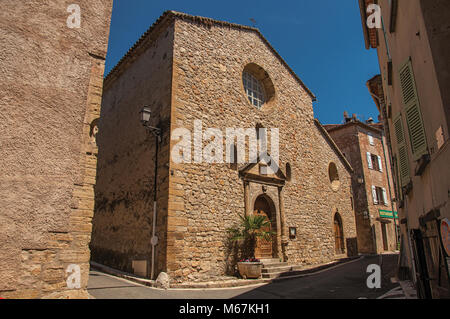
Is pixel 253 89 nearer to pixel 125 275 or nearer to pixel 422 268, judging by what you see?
pixel 125 275

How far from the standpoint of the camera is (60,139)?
4.47 meters

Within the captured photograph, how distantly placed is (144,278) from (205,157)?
3625 mm

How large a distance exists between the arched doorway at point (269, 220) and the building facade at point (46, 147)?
20.4 ft

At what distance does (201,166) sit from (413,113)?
5.41 metres

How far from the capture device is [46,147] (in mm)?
4316

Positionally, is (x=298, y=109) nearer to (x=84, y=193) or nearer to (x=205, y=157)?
(x=205, y=157)

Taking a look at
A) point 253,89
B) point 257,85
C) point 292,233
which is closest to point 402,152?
point 292,233

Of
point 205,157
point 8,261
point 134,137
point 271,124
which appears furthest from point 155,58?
point 8,261

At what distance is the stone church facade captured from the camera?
7773 millimetres

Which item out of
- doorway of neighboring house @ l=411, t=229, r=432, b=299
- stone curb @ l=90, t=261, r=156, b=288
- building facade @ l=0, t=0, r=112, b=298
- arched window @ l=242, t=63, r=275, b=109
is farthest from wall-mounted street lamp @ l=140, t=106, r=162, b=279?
doorway of neighboring house @ l=411, t=229, r=432, b=299

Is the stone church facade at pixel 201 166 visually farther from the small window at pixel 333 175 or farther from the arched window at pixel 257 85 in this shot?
the small window at pixel 333 175

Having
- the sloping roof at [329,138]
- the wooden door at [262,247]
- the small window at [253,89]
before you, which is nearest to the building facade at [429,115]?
the wooden door at [262,247]

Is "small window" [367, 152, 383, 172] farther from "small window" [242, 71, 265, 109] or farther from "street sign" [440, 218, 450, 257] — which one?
"street sign" [440, 218, 450, 257]

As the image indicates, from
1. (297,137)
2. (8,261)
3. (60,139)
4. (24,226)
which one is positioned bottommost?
(8,261)
